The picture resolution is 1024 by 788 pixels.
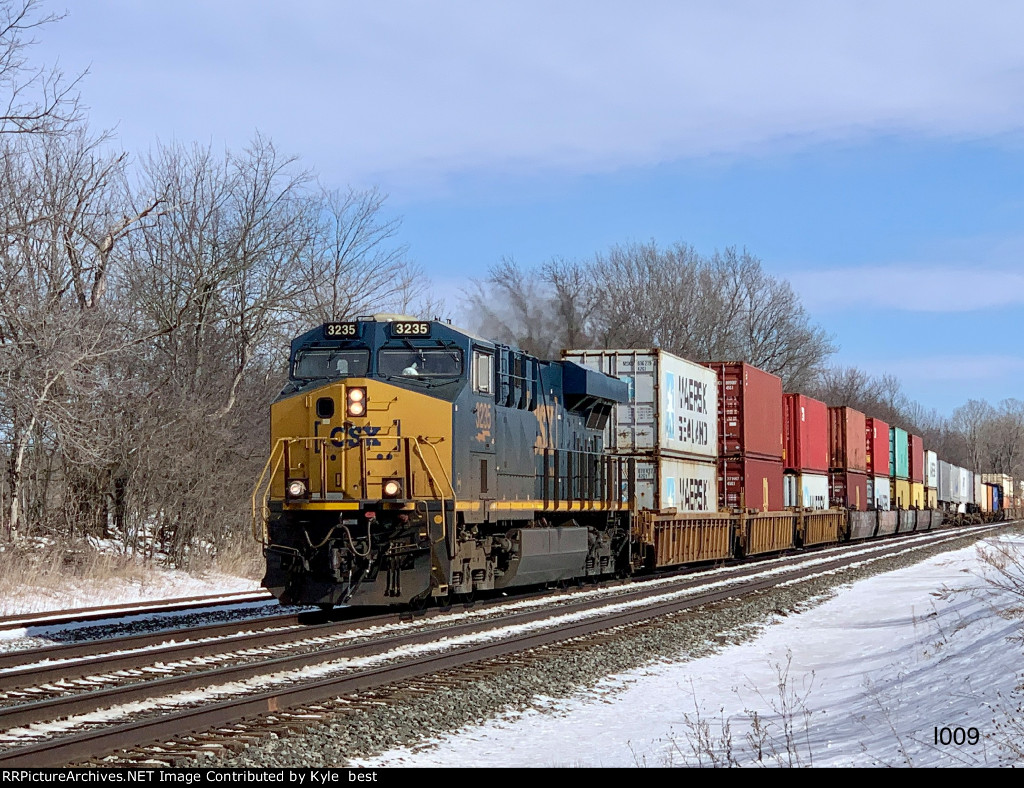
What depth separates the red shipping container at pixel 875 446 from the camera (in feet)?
136

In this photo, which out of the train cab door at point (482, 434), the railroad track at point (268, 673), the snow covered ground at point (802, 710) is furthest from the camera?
the train cab door at point (482, 434)

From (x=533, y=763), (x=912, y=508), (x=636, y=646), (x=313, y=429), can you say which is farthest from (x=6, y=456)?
(x=912, y=508)

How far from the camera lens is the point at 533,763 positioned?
23.5 feet

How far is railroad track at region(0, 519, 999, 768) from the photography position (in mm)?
7516

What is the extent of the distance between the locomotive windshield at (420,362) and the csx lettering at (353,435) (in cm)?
84

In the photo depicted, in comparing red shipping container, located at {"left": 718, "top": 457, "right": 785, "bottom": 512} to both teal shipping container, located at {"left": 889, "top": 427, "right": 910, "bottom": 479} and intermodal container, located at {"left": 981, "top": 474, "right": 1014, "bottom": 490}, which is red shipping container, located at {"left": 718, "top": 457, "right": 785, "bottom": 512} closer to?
teal shipping container, located at {"left": 889, "top": 427, "right": 910, "bottom": 479}

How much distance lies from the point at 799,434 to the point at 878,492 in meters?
12.8

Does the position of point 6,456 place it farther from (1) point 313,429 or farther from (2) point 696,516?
(2) point 696,516

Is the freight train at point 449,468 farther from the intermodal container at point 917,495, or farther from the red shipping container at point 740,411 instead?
the intermodal container at point 917,495

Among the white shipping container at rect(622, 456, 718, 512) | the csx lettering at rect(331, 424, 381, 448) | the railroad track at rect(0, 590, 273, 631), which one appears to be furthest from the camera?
the white shipping container at rect(622, 456, 718, 512)

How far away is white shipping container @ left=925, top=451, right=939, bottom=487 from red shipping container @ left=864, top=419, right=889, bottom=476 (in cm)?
1166

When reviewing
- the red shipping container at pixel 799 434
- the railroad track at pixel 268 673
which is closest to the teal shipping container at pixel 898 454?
the red shipping container at pixel 799 434

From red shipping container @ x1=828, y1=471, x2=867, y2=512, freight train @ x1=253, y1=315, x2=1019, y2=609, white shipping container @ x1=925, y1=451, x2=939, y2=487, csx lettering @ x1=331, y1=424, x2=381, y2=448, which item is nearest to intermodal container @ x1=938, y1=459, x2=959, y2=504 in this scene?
white shipping container @ x1=925, y1=451, x2=939, y2=487

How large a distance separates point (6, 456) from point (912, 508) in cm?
4083
